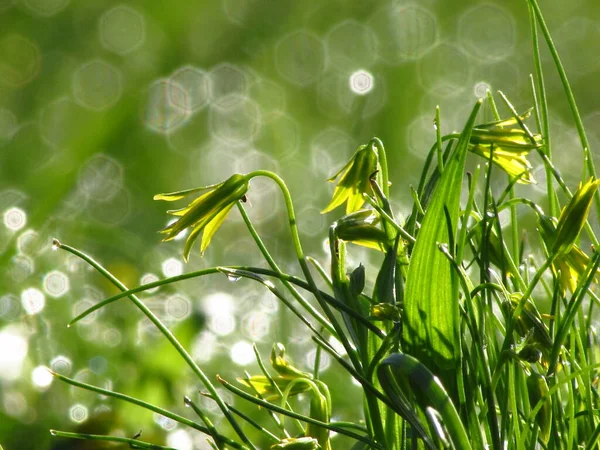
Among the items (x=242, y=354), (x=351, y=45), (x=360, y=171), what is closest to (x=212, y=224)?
(x=360, y=171)

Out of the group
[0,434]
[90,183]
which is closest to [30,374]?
[0,434]

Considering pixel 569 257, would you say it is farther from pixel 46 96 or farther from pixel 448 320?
pixel 46 96

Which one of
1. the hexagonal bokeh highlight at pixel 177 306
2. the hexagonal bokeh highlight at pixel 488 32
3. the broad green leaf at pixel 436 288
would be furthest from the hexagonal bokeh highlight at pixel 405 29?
the broad green leaf at pixel 436 288

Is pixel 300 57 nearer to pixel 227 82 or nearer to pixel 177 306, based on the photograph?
pixel 227 82

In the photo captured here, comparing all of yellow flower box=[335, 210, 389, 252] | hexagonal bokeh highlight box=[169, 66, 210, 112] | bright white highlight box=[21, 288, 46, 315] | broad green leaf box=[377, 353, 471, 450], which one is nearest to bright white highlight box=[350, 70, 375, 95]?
hexagonal bokeh highlight box=[169, 66, 210, 112]

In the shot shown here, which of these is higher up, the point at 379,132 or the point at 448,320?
the point at 379,132

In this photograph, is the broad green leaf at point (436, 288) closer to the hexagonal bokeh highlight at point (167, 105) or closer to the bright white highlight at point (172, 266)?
the bright white highlight at point (172, 266)

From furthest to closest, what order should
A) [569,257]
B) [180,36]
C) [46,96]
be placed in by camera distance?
1. [180,36]
2. [46,96]
3. [569,257]
